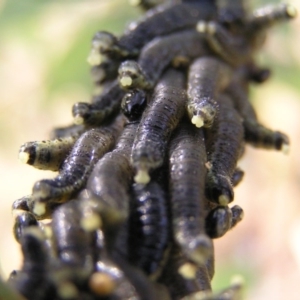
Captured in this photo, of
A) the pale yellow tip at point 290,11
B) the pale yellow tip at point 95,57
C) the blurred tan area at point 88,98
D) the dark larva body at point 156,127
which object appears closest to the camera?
the dark larva body at point 156,127

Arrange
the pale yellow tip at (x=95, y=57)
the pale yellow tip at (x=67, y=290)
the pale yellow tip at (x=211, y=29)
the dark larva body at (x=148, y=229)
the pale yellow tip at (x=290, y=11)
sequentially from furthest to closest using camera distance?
the pale yellow tip at (x=290, y=11)
the pale yellow tip at (x=211, y=29)
the pale yellow tip at (x=95, y=57)
the dark larva body at (x=148, y=229)
the pale yellow tip at (x=67, y=290)

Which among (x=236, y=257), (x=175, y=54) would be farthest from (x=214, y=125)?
(x=236, y=257)

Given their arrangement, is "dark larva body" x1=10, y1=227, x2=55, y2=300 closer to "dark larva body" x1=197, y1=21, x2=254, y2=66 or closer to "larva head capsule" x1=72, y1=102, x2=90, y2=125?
"larva head capsule" x1=72, y1=102, x2=90, y2=125

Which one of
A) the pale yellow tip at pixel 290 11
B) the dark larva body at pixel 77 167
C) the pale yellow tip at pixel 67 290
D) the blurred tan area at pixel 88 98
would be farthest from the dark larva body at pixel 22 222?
the blurred tan area at pixel 88 98

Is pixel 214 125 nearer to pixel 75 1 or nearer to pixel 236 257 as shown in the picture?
pixel 236 257

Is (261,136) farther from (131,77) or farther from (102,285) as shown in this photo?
(102,285)

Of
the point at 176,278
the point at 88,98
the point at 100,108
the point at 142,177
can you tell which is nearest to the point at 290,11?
the point at 100,108

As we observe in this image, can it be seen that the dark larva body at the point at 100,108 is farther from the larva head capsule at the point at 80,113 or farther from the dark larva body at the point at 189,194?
the dark larva body at the point at 189,194
